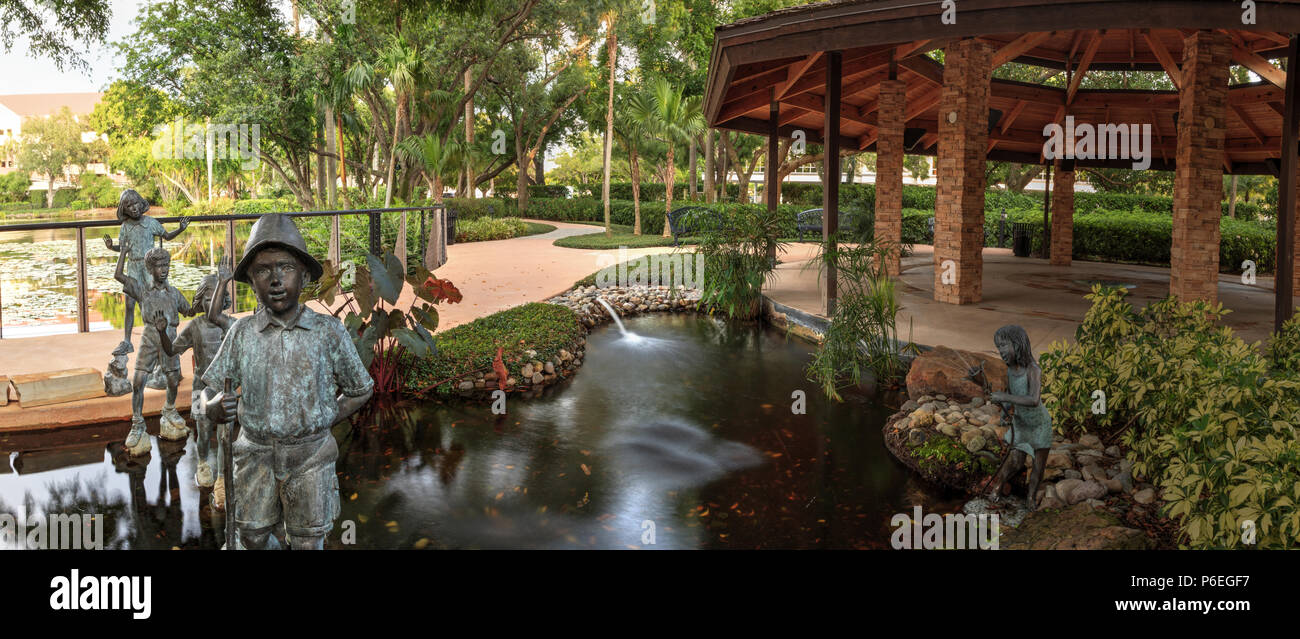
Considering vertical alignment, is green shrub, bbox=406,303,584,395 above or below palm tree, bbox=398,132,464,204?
below

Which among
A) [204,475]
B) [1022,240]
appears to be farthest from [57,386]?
[1022,240]

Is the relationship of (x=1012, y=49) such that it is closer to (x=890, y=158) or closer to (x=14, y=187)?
(x=890, y=158)

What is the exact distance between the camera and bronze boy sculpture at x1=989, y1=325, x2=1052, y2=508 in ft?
15.8

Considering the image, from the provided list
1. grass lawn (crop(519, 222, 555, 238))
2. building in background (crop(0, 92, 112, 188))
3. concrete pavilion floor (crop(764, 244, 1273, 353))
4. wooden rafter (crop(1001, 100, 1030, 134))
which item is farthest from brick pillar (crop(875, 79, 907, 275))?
building in background (crop(0, 92, 112, 188))

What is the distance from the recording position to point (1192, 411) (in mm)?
4324

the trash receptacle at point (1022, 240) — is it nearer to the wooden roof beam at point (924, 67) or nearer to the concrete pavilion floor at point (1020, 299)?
the concrete pavilion floor at point (1020, 299)

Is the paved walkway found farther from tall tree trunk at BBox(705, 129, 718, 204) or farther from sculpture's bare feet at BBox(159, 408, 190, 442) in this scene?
tall tree trunk at BBox(705, 129, 718, 204)

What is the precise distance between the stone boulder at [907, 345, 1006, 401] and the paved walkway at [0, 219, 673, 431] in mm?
5303

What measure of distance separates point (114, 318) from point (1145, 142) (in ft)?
59.1

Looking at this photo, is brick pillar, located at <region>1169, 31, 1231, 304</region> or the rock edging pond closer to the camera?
the rock edging pond

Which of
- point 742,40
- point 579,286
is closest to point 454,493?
point 742,40

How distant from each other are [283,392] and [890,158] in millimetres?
12806
